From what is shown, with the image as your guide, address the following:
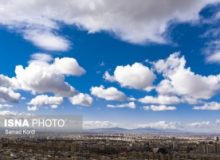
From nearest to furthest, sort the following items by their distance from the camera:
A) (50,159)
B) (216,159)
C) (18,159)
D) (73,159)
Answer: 1. (18,159)
2. (50,159)
3. (73,159)
4. (216,159)

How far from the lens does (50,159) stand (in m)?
105

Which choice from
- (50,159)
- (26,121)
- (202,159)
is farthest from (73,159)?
(202,159)

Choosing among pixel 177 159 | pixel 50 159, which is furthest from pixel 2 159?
pixel 177 159

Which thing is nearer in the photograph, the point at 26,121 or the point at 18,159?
the point at 18,159

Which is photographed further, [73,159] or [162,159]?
[162,159]

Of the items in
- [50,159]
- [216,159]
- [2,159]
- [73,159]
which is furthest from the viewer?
[216,159]

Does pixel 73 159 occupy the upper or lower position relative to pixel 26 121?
lower

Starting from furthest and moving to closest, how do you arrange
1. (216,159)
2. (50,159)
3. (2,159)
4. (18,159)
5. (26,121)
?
(216,159) → (26,121) → (50,159) → (18,159) → (2,159)

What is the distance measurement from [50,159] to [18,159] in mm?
10597

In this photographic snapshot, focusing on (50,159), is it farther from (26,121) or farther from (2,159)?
(26,121)

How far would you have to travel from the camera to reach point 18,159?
96.8 m

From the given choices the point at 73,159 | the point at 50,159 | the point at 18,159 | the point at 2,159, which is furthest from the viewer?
the point at 73,159

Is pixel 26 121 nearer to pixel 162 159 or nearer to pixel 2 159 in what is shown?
pixel 162 159

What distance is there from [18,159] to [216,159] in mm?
118623
